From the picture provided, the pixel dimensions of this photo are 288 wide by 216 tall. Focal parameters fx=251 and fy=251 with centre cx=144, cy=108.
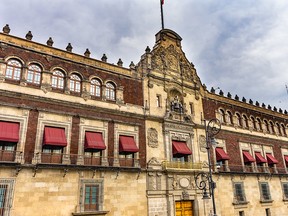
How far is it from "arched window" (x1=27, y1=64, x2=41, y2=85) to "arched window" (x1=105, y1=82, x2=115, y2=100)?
208 inches

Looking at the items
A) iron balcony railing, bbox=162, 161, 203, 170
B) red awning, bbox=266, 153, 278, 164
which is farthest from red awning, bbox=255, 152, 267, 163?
iron balcony railing, bbox=162, 161, 203, 170

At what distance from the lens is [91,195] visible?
55.7 ft

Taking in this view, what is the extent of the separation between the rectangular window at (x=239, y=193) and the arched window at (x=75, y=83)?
1802 centimetres

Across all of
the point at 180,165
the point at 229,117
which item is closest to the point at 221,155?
the point at 180,165

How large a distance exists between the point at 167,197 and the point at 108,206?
5154 mm

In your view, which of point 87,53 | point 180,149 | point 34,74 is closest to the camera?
point 34,74

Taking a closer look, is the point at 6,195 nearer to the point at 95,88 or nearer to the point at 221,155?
the point at 95,88

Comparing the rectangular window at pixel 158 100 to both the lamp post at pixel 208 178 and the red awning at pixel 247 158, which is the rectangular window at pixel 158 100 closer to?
the lamp post at pixel 208 178

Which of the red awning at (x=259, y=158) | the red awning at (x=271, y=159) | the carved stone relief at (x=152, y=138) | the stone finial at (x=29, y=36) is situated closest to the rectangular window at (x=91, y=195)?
the carved stone relief at (x=152, y=138)

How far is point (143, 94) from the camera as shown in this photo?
22.3m

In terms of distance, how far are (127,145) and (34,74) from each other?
8.41 metres

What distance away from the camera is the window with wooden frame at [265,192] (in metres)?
26.9

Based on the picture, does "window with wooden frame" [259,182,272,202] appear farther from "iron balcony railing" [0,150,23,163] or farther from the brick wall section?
"iron balcony railing" [0,150,23,163]

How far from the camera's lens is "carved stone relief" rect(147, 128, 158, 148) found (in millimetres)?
20969
